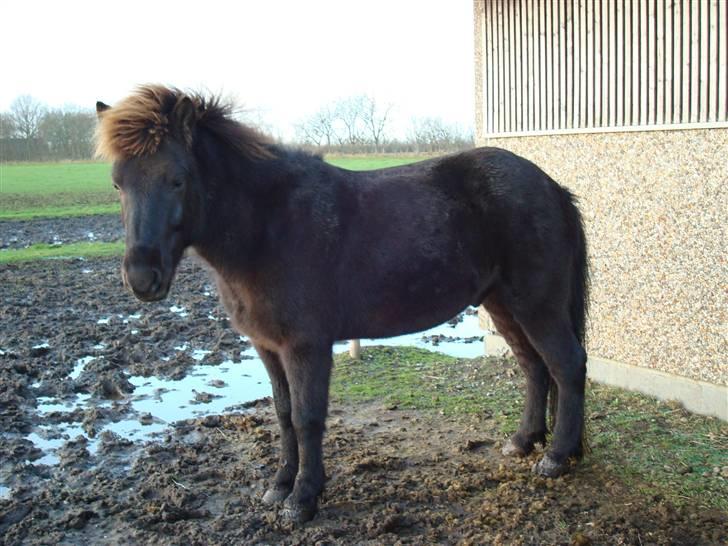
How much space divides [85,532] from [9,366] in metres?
3.39

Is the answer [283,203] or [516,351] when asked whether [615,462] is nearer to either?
[516,351]

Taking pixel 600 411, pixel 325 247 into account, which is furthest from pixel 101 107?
pixel 600 411

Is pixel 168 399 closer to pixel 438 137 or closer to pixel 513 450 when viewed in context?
pixel 513 450

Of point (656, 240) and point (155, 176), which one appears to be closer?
point (155, 176)

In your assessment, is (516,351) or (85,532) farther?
(516,351)

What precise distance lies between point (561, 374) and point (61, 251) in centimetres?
1265

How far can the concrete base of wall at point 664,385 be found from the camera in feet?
17.4

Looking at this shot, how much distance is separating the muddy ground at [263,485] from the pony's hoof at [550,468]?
61 millimetres

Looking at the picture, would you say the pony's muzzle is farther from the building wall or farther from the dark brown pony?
the building wall

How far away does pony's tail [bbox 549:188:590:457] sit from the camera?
15.0ft

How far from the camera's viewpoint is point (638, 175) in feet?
18.7

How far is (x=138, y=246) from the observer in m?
3.33

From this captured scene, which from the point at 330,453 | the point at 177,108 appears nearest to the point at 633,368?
the point at 330,453

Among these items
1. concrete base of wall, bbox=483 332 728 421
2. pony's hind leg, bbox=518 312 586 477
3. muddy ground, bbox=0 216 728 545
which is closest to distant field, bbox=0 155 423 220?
concrete base of wall, bbox=483 332 728 421
